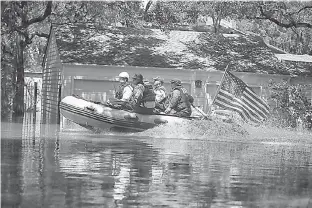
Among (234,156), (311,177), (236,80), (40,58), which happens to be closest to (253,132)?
(236,80)

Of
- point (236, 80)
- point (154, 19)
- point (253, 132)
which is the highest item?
point (154, 19)

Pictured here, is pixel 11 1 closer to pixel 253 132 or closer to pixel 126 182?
pixel 253 132

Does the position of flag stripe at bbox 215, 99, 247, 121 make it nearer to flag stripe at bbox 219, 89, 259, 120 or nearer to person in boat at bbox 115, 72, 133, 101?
flag stripe at bbox 219, 89, 259, 120

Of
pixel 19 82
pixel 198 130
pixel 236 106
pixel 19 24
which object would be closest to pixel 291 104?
pixel 236 106

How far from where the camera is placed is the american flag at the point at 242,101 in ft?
82.2

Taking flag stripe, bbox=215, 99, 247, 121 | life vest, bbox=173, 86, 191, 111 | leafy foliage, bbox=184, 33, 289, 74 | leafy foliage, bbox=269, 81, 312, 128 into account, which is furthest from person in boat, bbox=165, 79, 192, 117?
leafy foliage, bbox=184, 33, 289, 74

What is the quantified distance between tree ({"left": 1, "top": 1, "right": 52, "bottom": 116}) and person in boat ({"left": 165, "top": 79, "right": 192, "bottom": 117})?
11.4m

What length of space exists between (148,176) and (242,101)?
14.4 metres

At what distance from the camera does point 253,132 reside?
24.8 metres

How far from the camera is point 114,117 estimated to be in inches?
947

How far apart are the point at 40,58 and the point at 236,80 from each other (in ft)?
116

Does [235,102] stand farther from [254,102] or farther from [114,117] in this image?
[114,117]

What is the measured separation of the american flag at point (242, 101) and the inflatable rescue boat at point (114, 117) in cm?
180

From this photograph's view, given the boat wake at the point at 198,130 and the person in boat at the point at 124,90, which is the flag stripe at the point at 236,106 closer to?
the boat wake at the point at 198,130
